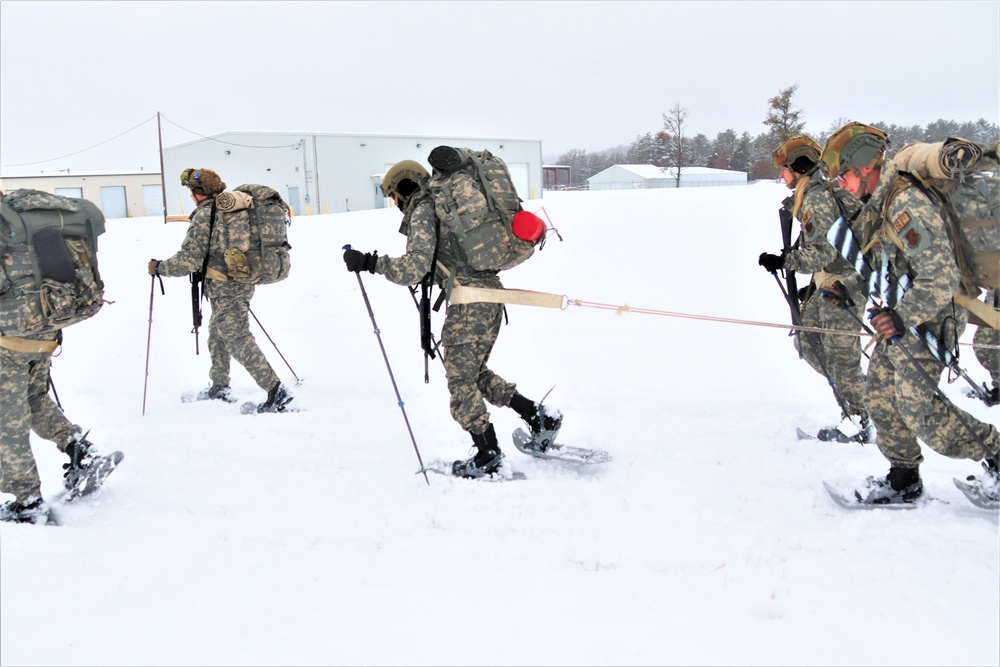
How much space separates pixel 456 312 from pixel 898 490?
286 centimetres

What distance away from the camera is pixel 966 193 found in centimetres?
368

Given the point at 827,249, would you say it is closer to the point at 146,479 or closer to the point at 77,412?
the point at 146,479

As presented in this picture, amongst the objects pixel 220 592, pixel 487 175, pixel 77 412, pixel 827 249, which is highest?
pixel 487 175

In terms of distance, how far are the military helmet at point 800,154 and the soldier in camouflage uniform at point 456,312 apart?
251 centimetres

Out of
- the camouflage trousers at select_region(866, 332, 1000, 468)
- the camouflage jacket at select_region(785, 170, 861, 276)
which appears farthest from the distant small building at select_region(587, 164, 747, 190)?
the camouflage trousers at select_region(866, 332, 1000, 468)

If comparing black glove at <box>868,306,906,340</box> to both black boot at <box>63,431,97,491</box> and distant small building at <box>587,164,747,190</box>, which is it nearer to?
black boot at <box>63,431,97,491</box>

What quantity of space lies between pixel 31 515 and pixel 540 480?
316 cm

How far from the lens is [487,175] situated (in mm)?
4594

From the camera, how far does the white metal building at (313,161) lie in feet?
117

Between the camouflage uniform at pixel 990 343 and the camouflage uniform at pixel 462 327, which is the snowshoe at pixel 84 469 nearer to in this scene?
the camouflage uniform at pixel 462 327

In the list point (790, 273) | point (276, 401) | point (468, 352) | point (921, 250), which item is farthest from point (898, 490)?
point (276, 401)

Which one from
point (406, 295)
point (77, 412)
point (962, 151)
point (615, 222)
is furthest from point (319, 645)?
point (615, 222)

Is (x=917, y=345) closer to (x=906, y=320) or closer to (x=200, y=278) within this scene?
(x=906, y=320)

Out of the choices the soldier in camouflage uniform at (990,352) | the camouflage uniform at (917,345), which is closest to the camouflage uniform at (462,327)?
the camouflage uniform at (917,345)
